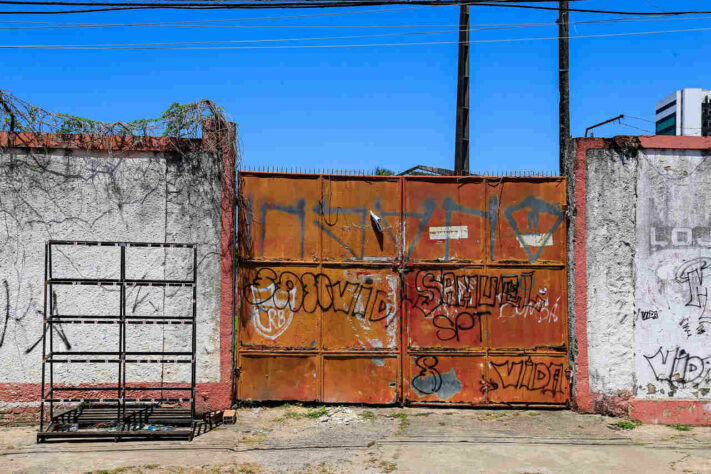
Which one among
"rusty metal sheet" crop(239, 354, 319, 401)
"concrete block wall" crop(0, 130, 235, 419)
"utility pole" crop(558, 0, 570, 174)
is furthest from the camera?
"utility pole" crop(558, 0, 570, 174)

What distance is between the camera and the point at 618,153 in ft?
23.7

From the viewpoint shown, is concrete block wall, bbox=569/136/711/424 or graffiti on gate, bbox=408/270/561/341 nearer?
concrete block wall, bbox=569/136/711/424

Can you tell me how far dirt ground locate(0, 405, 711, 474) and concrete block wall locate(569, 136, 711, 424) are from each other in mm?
577

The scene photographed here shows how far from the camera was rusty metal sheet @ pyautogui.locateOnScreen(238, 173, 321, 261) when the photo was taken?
7266 mm

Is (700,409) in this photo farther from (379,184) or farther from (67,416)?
(67,416)

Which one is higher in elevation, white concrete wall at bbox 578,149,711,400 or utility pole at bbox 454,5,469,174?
utility pole at bbox 454,5,469,174

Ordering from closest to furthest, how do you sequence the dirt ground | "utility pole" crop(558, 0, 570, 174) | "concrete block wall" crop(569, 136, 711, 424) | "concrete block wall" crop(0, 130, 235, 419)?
the dirt ground, "concrete block wall" crop(0, 130, 235, 419), "concrete block wall" crop(569, 136, 711, 424), "utility pole" crop(558, 0, 570, 174)

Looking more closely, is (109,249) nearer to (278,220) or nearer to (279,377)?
(278,220)

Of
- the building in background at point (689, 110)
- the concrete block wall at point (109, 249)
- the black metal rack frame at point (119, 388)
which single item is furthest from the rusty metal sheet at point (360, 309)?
the building in background at point (689, 110)

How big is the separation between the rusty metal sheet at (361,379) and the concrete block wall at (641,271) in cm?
228

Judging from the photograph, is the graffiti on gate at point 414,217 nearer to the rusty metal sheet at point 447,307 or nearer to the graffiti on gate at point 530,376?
the rusty metal sheet at point 447,307

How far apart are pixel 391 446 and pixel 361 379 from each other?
1.32 meters

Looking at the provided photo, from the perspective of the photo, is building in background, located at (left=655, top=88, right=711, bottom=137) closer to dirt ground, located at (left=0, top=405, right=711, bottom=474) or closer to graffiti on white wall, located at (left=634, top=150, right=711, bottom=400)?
graffiti on white wall, located at (left=634, top=150, right=711, bottom=400)

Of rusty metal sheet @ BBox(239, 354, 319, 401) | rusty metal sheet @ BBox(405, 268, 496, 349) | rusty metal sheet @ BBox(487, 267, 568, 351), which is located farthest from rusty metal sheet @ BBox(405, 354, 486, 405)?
rusty metal sheet @ BBox(239, 354, 319, 401)
